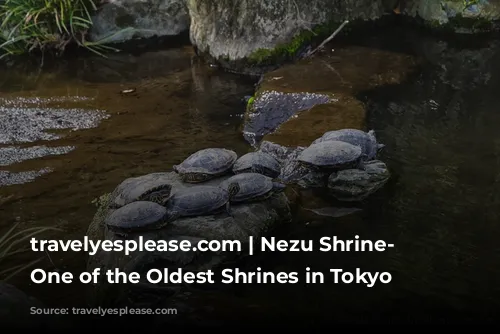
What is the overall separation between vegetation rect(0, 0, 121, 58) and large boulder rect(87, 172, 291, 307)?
4986 millimetres

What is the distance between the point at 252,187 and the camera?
4.29m

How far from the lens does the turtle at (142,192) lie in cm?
408

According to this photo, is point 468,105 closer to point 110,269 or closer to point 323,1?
point 323,1

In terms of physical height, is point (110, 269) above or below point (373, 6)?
below

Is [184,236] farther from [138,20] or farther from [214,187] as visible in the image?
[138,20]

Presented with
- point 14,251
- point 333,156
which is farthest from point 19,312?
point 333,156

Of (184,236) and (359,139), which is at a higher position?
(359,139)

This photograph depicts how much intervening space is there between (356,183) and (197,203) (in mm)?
1434

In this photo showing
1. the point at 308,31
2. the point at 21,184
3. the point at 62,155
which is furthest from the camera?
the point at 308,31

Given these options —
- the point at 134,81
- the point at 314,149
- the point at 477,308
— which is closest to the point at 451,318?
the point at 477,308

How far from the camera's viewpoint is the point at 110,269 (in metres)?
3.78

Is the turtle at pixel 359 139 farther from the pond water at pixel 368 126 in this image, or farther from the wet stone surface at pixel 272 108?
the wet stone surface at pixel 272 108

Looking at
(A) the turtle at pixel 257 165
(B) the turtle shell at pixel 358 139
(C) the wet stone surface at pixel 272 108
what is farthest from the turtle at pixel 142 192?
(C) the wet stone surface at pixel 272 108

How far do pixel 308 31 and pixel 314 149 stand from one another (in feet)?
12.4
